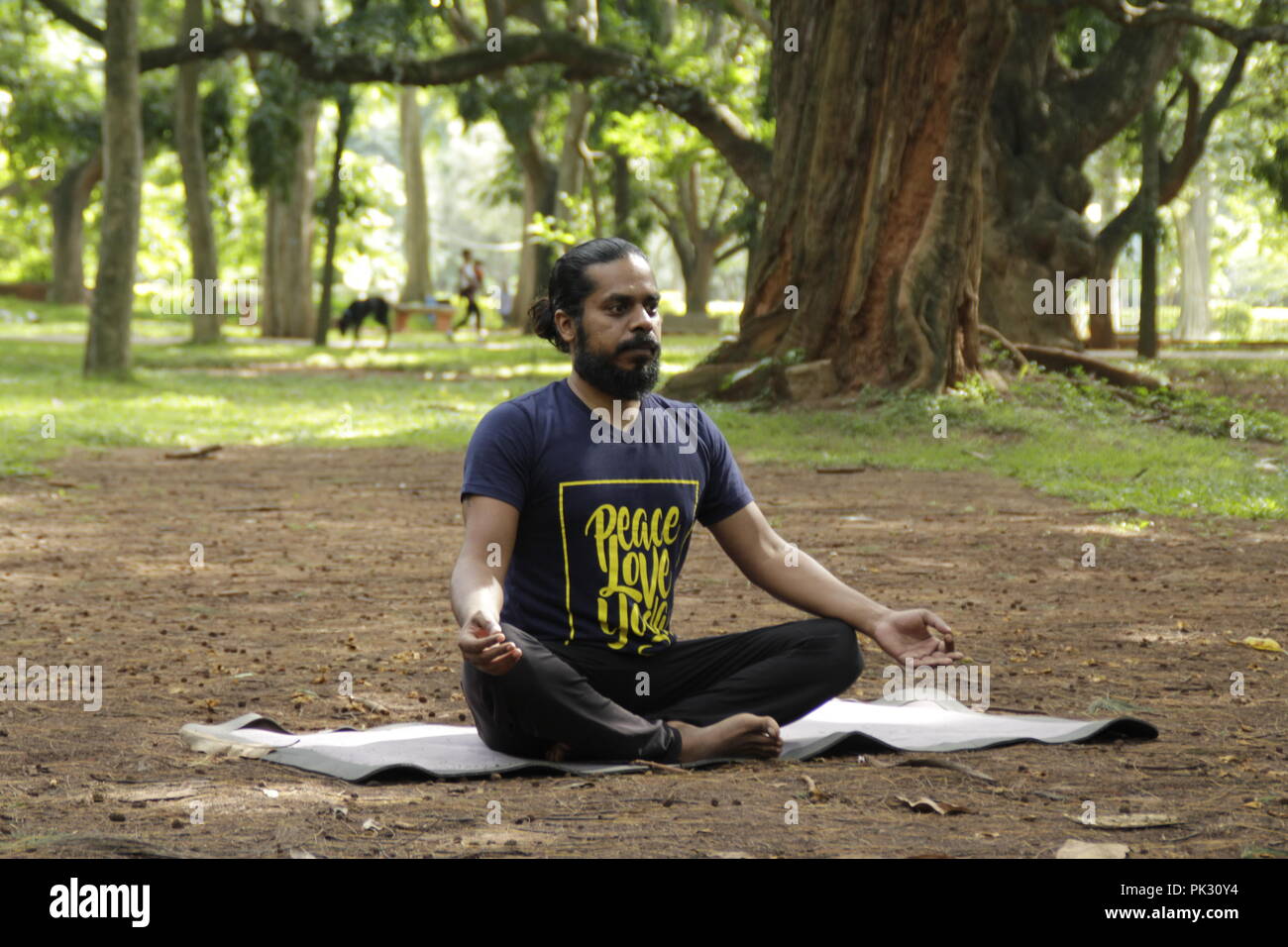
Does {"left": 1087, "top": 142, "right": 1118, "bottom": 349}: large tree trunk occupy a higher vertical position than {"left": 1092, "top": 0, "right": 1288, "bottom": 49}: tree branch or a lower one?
lower

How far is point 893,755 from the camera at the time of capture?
187 inches

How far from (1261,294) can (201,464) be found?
74.0 m

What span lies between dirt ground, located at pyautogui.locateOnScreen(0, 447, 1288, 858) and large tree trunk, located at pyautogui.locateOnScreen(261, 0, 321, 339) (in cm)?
2022

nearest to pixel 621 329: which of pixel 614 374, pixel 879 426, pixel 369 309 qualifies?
pixel 614 374

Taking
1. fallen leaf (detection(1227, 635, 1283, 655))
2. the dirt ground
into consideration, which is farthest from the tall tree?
fallen leaf (detection(1227, 635, 1283, 655))

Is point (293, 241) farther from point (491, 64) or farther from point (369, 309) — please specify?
point (491, 64)

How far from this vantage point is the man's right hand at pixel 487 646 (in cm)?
407

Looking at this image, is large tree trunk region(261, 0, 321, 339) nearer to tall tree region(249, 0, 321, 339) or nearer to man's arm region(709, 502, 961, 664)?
tall tree region(249, 0, 321, 339)

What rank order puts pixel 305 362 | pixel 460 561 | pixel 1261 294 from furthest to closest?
pixel 1261 294 → pixel 305 362 → pixel 460 561

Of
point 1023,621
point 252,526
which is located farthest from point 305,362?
point 1023,621

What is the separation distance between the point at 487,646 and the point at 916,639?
1289 millimetres

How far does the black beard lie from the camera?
4.72 meters

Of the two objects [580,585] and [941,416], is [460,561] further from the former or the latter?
[941,416]

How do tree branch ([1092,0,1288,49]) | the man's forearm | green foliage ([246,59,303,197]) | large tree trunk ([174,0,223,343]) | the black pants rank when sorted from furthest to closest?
large tree trunk ([174,0,223,343]), green foliage ([246,59,303,197]), tree branch ([1092,0,1288,49]), the black pants, the man's forearm
